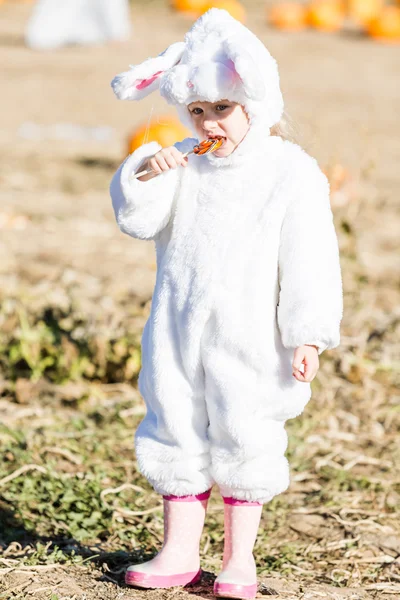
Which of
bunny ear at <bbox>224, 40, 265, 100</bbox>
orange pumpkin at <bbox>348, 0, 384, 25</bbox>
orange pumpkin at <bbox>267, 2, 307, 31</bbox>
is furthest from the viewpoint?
orange pumpkin at <bbox>348, 0, 384, 25</bbox>

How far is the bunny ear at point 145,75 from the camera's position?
305 cm

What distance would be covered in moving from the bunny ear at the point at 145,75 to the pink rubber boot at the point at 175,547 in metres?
1.19

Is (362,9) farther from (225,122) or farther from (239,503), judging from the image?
(239,503)

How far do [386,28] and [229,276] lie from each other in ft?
45.4

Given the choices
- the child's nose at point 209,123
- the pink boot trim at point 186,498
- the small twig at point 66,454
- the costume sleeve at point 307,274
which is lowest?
the small twig at point 66,454

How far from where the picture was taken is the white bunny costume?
9.80 ft

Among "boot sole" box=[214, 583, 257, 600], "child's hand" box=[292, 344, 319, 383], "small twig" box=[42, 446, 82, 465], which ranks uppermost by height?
"child's hand" box=[292, 344, 319, 383]

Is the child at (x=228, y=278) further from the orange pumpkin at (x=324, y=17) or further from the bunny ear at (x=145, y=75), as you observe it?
the orange pumpkin at (x=324, y=17)

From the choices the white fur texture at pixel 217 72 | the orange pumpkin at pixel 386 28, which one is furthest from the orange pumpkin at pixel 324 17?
the white fur texture at pixel 217 72

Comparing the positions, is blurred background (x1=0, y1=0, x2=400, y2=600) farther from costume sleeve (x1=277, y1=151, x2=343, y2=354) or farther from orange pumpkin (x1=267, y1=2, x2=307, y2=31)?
orange pumpkin (x1=267, y1=2, x2=307, y2=31)

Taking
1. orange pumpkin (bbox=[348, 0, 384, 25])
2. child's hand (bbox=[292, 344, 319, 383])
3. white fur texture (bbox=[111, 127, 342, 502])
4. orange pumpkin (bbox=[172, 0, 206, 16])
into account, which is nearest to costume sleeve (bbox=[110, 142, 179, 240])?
white fur texture (bbox=[111, 127, 342, 502])

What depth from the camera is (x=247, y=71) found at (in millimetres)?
2887

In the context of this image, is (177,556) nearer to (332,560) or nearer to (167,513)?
(167,513)

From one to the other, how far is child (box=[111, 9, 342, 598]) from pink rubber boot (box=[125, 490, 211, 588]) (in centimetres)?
1
